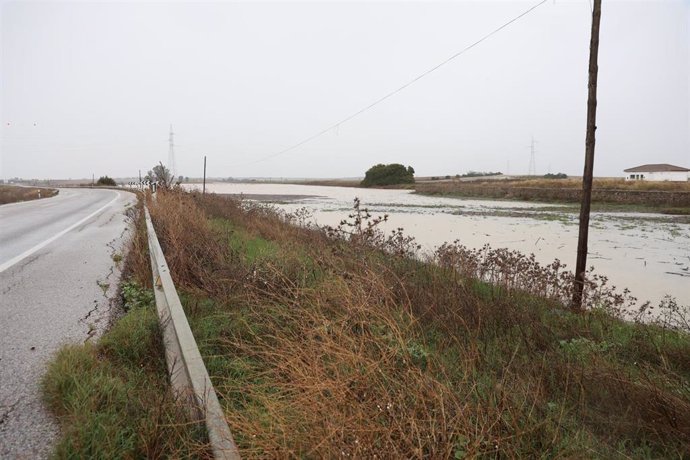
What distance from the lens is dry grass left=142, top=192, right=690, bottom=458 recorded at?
2.54 meters

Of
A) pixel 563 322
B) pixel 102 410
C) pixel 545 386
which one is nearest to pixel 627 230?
pixel 563 322

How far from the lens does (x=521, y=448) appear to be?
2689 millimetres

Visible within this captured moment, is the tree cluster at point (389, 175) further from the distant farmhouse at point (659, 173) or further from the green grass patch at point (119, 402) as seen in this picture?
the green grass patch at point (119, 402)

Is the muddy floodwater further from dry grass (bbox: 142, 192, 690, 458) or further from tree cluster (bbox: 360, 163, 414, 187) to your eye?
tree cluster (bbox: 360, 163, 414, 187)

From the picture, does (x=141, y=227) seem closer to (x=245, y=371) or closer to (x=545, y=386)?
(x=245, y=371)

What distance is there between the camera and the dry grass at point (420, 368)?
254cm

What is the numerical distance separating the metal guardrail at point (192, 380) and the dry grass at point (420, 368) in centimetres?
23

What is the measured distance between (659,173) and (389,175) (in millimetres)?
55377

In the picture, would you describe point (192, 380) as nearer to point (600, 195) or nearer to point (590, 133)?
point (590, 133)

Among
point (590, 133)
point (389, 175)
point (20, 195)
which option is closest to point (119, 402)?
point (590, 133)

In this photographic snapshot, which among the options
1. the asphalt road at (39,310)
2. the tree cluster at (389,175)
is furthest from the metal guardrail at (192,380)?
the tree cluster at (389,175)

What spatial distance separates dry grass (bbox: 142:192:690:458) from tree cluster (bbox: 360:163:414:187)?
90.2 meters

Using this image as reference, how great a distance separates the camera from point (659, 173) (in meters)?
87.8

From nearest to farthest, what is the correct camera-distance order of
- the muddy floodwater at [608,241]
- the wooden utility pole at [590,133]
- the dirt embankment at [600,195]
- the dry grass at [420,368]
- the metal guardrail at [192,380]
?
the metal guardrail at [192,380], the dry grass at [420,368], the wooden utility pole at [590,133], the muddy floodwater at [608,241], the dirt embankment at [600,195]
